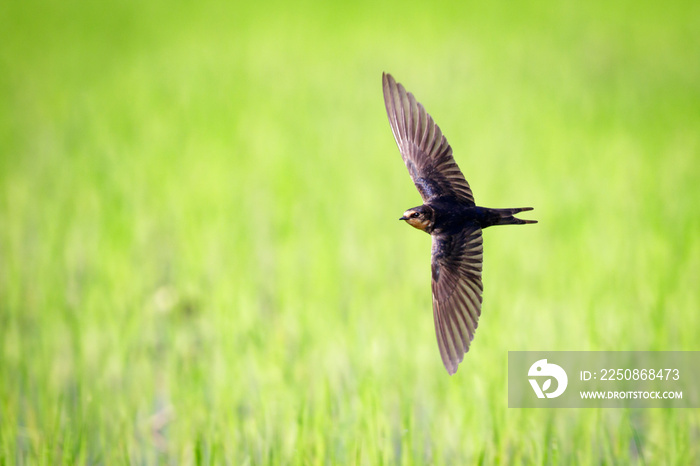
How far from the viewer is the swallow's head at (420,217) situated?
712mm

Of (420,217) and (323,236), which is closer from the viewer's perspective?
(420,217)

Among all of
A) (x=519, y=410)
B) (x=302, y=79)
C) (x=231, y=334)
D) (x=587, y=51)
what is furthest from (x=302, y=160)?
(x=587, y=51)

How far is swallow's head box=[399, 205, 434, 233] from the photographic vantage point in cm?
71

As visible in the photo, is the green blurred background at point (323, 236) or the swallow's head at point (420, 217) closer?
the swallow's head at point (420, 217)

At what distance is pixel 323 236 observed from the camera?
11.0 ft

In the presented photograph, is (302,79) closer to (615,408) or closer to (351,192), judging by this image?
(351,192)

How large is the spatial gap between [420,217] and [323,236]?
2.62 meters
